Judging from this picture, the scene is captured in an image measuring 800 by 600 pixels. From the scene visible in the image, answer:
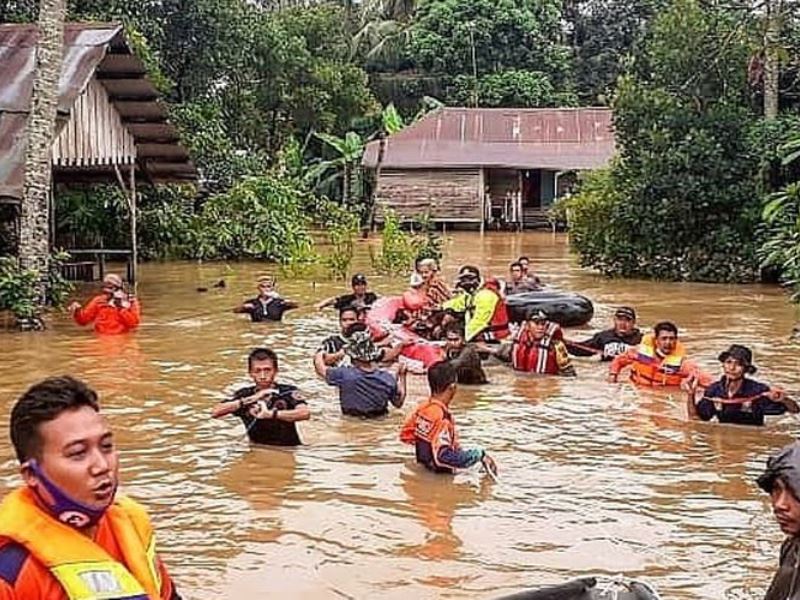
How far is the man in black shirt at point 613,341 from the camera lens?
14.7m

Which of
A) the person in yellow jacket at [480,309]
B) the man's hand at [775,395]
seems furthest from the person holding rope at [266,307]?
the man's hand at [775,395]

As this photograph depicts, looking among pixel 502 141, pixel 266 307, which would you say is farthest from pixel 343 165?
pixel 266 307

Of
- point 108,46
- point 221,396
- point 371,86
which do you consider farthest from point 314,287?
point 371,86

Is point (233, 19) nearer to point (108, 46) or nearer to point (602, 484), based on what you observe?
point (108, 46)

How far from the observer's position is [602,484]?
9141mm

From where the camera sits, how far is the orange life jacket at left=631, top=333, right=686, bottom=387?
1279 centimetres

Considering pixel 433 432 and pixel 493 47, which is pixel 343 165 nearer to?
pixel 493 47

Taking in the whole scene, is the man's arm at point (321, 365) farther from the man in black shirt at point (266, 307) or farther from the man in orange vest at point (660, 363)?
the man in black shirt at point (266, 307)

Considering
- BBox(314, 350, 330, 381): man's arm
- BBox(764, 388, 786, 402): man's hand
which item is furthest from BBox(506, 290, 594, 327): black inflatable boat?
BBox(764, 388, 786, 402): man's hand

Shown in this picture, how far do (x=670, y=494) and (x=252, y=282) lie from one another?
1715 cm

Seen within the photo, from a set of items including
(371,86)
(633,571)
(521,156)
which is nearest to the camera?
(633,571)

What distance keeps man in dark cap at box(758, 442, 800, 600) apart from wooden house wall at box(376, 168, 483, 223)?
130 feet

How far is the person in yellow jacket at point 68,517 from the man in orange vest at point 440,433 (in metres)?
5.75

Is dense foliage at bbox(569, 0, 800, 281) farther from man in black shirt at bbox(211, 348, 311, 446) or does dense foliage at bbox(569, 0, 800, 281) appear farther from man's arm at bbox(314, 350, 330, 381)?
man in black shirt at bbox(211, 348, 311, 446)
